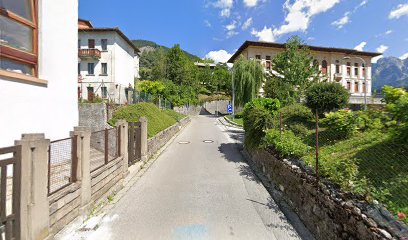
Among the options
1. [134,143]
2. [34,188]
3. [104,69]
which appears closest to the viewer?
[34,188]

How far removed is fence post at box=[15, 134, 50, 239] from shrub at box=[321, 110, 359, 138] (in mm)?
7515

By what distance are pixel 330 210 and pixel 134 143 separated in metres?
7.61

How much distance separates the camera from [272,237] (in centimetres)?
455

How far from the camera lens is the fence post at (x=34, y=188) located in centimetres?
345

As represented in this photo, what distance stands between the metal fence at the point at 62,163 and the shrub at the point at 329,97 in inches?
362

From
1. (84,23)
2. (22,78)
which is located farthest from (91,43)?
(22,78)

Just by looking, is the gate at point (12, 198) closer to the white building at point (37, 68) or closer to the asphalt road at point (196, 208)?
the asphalt road at point (196, 208)

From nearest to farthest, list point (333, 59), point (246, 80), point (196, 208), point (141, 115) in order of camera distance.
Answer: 1. point (196, 208)
2. point (141, 115)
3. point (246, 80)
4. point (333, 59)

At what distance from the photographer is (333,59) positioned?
46.3 m

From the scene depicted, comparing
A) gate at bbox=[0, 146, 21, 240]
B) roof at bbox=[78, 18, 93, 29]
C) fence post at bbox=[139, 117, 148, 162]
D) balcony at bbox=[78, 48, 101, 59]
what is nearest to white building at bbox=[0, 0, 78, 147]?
fence post at bbox=[139, 117, 148, 162]

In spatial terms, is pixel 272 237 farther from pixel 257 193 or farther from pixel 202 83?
pixel 202 83

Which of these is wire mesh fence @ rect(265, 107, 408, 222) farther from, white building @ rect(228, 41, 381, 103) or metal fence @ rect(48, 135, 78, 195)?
white building @ rect(228, 41, 381, 103)

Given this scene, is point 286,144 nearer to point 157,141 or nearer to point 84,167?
point 84,167

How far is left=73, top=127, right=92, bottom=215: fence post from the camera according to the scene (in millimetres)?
5055
